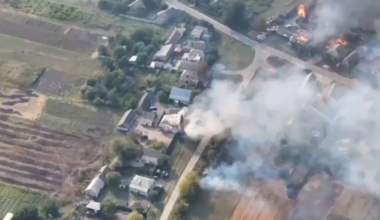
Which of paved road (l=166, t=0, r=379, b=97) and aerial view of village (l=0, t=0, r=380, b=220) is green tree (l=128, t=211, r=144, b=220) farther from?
paved road (l=166, t=0, r=379, b=97)

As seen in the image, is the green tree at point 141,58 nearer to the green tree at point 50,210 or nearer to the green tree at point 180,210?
the green tree at point 180,210

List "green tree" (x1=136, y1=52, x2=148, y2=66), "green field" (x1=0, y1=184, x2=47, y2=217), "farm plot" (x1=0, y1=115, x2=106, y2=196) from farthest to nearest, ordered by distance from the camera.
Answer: "green tree" (x1=136, y1=52, x2=148, y2=66) < "farm plot" (x1=0, y1=115, x2=106, y2=196) < "green field" (x1=0, y1=184, x2=47, y2=217)

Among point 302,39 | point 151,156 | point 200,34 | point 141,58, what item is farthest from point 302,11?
point 151,156

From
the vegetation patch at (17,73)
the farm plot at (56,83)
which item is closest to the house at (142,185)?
the farm plot at (56,83)

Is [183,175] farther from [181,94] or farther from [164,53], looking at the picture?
[164,53]

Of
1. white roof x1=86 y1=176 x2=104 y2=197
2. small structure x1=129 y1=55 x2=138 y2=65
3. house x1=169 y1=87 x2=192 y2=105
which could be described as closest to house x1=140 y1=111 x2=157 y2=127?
house x1=169 y1=87 x2=192 y2=105

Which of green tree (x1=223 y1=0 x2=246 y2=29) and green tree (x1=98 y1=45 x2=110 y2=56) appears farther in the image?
green tree (x1=223 y1=0 x2=246 y2=29)
